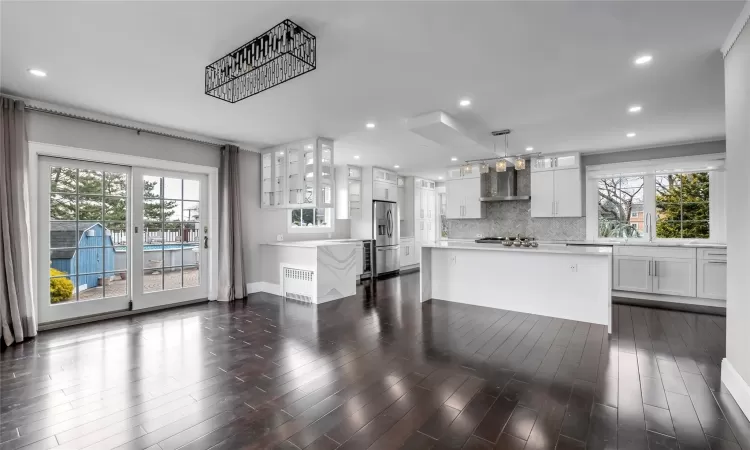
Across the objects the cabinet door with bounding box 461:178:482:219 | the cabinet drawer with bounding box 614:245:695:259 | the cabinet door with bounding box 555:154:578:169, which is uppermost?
the cabinet door with bounding box 555:154:578:169

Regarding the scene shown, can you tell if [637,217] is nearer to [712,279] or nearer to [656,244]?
[656,244]

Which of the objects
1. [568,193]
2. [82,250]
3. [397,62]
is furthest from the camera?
[568,193]

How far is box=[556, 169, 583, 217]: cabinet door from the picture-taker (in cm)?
612

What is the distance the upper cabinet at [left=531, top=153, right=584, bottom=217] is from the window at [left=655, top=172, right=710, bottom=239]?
117cm

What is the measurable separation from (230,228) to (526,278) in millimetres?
4424

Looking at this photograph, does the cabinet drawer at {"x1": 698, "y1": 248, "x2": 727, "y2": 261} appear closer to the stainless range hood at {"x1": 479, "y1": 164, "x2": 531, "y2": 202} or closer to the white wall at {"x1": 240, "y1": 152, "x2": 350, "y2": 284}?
the stainless range hood at {"x1": 479, "y1": 164, "x2": 531, "y2": 202}

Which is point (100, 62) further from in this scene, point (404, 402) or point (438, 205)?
point (438, 205)

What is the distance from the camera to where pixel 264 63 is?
2539 mm

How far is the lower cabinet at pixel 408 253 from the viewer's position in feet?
28.3

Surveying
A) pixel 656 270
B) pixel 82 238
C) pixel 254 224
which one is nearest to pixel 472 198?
pixel 656 270

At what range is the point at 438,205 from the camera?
33.4 ft

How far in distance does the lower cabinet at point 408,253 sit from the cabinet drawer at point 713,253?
5.44 metres

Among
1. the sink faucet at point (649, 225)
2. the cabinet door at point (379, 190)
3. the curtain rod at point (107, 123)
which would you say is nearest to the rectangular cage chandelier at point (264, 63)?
the curtain rod at point (107, 123)

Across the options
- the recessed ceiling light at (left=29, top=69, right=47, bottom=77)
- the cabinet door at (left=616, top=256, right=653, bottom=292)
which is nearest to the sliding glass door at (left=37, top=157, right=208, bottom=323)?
the recessed ceiling light at (left=29, top=69, right=47, bottom=77)
